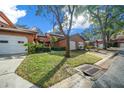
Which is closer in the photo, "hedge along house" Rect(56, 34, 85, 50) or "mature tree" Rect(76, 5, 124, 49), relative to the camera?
"mature tree" Rect(76, 5, 124, 49)

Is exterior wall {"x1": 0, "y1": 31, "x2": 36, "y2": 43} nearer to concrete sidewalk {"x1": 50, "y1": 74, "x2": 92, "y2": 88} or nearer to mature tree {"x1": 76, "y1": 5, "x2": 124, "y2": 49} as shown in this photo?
mature tree {"x1": 76, "y1": 5, "x2": 124, "y2": 49}

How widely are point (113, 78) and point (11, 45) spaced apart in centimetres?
457

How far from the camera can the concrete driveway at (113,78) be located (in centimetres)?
303

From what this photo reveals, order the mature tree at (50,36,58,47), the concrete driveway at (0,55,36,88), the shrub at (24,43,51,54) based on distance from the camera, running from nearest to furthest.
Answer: the concrete driveway at (0,55,36,88), the shrub at (24,43,51,54), the mature tree at (50,36,58,47)

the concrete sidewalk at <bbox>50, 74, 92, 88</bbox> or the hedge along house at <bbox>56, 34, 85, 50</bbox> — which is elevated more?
the hedge along house at <bbox>56, 34, 85, 50</bbox>

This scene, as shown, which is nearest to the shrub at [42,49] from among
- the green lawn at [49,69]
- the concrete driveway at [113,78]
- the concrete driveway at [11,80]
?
the green lawn at [49,69]

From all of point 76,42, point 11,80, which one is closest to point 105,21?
point 76,42

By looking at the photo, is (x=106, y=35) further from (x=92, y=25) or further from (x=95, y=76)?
(x=95, y=76)

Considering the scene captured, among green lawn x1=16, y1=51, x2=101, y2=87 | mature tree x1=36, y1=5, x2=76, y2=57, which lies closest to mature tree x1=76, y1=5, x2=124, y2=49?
mature tree x1=36, y1=5, x2=76, y2=57

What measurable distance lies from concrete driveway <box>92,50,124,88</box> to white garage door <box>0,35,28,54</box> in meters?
3.88

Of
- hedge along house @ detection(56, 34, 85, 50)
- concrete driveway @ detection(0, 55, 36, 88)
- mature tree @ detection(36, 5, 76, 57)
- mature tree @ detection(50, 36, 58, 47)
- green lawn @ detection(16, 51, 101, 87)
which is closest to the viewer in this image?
concrete driveway @ detection(0, 55, 36, 88)

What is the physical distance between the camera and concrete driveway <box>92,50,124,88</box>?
3034 mm

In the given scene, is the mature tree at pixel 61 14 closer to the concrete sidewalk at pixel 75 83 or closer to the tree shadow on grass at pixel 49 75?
the tree shadow on grass at pixel 49 75

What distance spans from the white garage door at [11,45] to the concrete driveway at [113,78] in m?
3.88
